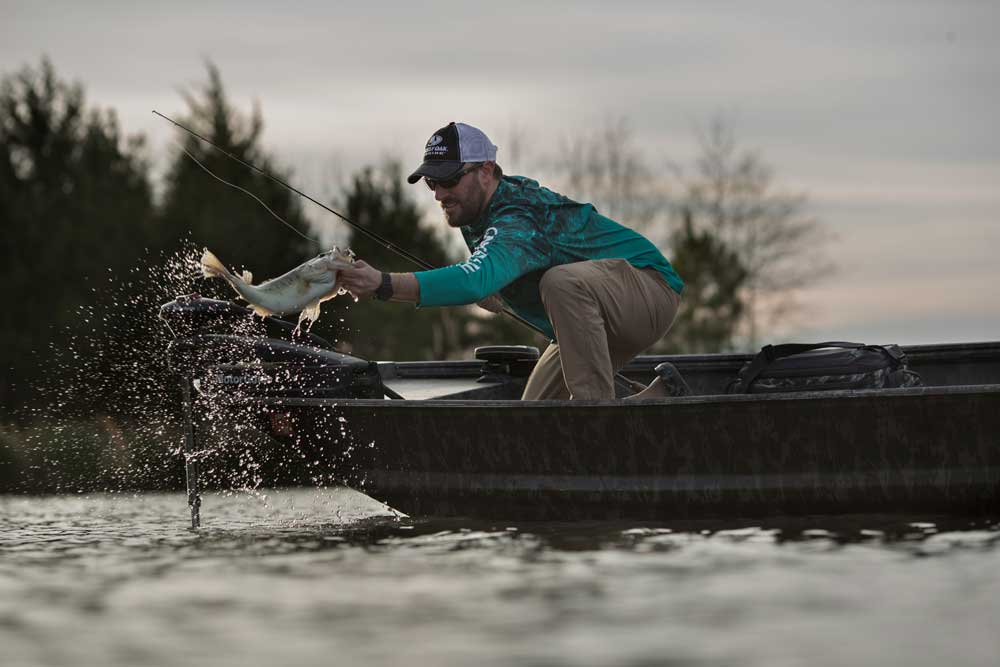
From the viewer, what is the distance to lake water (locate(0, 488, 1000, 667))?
4.00 m

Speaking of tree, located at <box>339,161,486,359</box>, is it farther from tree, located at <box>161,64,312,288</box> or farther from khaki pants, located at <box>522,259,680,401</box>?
khaki pants, located at <box>522,259,680,401</box>

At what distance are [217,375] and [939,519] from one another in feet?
11.3

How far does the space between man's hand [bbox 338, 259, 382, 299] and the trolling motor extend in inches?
43.6

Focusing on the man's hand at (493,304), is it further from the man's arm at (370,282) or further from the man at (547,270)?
the man's arm at (370,282)

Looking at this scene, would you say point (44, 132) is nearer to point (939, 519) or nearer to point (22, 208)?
point (22, 208)

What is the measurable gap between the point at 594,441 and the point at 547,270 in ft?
2.68

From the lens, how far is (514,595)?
480cm

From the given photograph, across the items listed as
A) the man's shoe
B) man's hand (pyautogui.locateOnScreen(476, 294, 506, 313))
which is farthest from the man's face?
the man's shoe

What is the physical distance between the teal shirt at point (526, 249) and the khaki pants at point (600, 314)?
10cm

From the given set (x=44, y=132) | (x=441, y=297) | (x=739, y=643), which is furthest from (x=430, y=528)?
(x=44, y=132)

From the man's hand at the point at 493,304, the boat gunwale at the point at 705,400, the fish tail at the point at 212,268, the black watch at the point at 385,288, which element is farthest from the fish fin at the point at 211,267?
the man's hand at the point at 493,304

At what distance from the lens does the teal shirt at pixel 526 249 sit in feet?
19.9

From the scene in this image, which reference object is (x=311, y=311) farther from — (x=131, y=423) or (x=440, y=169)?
(x=131, y=423)

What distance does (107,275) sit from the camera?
26906 millimetres
